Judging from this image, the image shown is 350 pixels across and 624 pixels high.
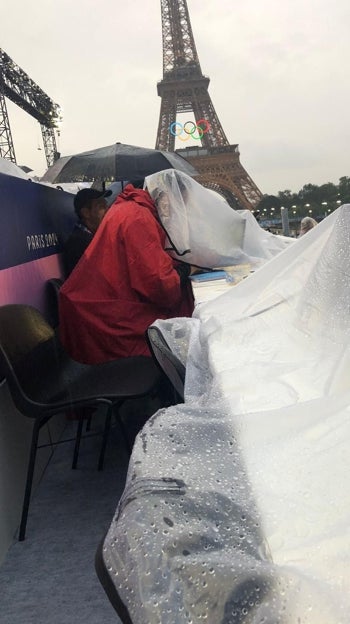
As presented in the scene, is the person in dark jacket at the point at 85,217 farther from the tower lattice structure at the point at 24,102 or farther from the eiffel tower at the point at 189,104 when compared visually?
the eiffel tower at the point at 189,104

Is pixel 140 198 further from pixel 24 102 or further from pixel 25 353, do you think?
pixel 24 102

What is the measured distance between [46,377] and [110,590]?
1.66 m

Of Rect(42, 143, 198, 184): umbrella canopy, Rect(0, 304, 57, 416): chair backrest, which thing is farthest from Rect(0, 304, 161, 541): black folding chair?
Rect(42, 143, 198, 184): umbrella canopy

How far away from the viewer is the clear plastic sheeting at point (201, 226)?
2.75 metres

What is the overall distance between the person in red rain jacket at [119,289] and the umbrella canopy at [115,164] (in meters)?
3.50

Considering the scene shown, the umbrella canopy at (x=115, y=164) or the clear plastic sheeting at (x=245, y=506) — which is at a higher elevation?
the umbrella canopy at (x=115, y=164)

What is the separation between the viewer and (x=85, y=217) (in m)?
3.15

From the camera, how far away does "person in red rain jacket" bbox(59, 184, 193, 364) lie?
234cm

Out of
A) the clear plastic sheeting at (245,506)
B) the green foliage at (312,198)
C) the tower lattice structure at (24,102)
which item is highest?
the tower lattice structure at (24,102)

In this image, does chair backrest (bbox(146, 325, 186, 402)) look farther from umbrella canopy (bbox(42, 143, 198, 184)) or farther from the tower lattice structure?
the tower lattice structure

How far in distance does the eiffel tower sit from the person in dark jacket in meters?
23.1

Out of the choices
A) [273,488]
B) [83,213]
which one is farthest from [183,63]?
[273,488]

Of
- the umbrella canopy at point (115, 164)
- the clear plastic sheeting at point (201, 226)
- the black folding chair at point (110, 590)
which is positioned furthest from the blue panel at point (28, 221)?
the umbrella canopy at point (115, 164)

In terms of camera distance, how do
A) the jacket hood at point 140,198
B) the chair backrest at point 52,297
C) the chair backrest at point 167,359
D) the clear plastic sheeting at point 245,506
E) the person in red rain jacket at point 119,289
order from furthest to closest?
1. the chair backrest at point 52,297
2. the jacket hood at point 140,198
3. the person in red rain jacket at point 119,289
4. the chair backrest at point 167,359
5. the clear plastic sheeting at point 245,506
